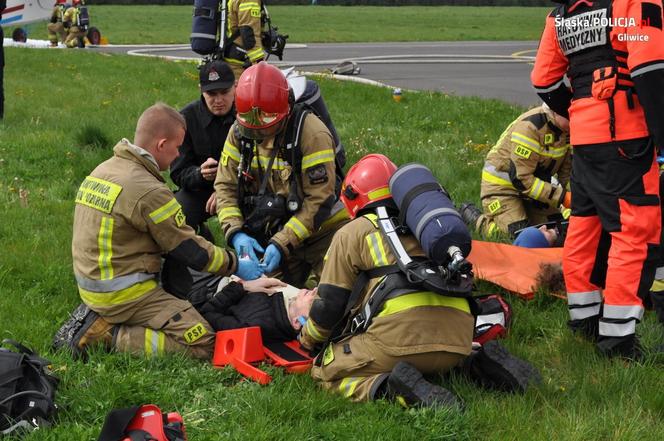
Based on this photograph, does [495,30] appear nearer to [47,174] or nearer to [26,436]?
[47,174]

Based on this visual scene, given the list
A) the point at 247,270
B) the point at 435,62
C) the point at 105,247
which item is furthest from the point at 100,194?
the point at 435,62

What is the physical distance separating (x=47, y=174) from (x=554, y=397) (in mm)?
6392

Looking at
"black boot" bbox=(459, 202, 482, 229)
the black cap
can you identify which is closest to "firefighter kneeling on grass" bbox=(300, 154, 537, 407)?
the black cap

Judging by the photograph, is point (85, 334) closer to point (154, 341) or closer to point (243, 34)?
point (154, 341)

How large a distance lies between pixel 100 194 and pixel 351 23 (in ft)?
121

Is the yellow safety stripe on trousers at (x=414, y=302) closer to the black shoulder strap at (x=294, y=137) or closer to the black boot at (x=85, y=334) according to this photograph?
the black boot at (x=85, y=334)

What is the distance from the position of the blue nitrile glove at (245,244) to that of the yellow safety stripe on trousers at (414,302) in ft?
5.80

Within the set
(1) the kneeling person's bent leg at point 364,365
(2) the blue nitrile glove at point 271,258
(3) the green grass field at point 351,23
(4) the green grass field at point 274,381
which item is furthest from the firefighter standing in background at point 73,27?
(1) the kneeling person's bent leg at point 364,365

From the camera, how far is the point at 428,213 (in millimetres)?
3713

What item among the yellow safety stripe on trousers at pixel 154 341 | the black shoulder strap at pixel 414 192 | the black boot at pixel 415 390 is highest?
the black shoulder strap at pixel 414 192

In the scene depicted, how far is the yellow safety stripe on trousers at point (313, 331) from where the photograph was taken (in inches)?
175

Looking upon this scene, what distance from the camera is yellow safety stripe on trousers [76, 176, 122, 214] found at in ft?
14.6

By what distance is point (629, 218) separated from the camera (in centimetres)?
443

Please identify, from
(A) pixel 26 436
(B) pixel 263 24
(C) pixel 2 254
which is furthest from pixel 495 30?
(A) pixel 26 436
